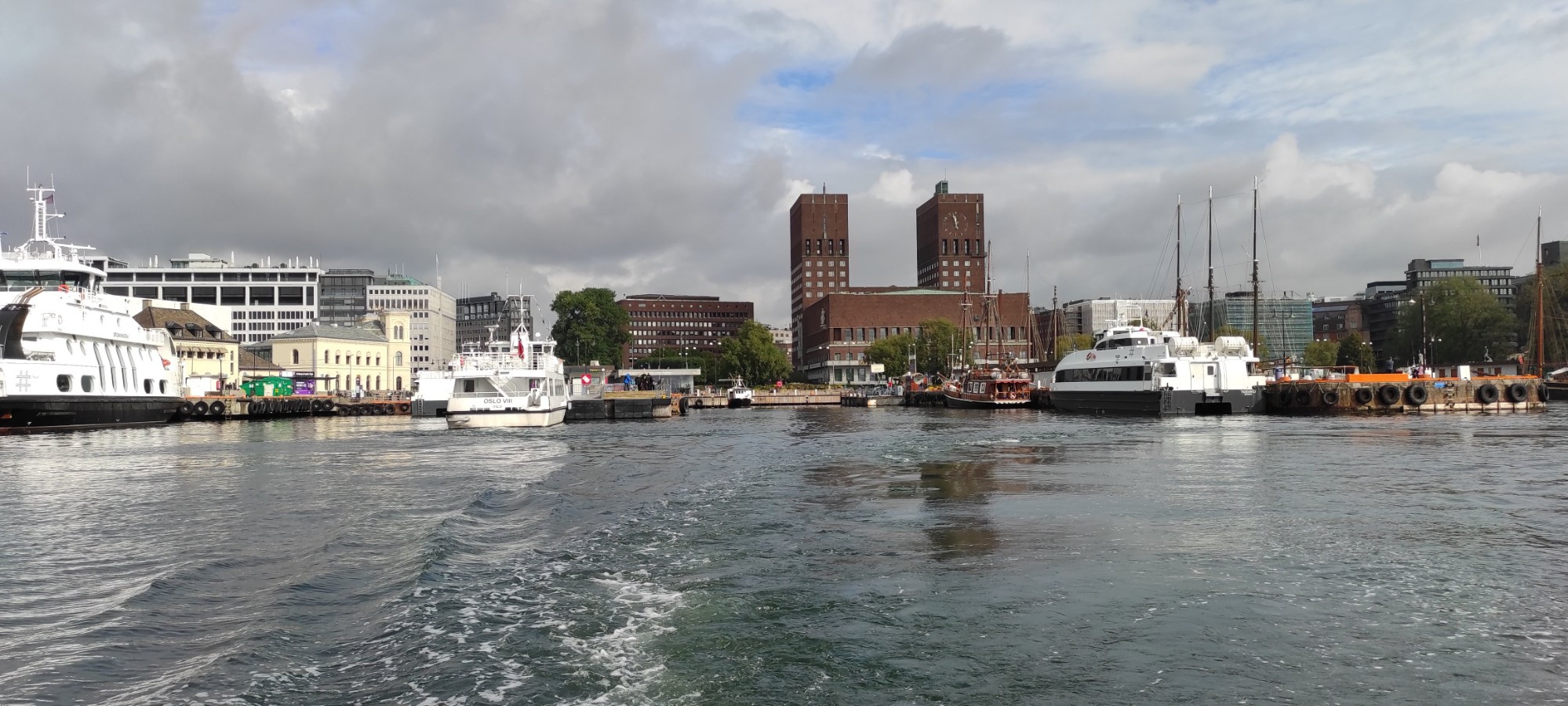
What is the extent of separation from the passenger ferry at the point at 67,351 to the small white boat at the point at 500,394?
19.9m

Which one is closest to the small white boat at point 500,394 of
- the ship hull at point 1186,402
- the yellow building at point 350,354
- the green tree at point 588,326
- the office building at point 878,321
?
the ship hull at point 1186,402

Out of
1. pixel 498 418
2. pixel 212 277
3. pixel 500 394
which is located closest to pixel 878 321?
pixel 212 277

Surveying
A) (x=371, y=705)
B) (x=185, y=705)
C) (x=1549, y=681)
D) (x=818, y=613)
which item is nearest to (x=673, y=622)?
(x=818, y=613)

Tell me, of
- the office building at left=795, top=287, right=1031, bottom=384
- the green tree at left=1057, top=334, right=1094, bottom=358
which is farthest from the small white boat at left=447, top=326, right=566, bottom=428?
the office building at left=795, top=287, right=1031, bottom=384

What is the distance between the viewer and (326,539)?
1675 centimetres

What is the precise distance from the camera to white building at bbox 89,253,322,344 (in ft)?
544

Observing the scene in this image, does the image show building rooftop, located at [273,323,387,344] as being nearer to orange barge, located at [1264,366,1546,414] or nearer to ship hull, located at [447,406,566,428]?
ship hull, located at [447,406,566,428]

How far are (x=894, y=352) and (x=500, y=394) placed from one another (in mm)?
110743

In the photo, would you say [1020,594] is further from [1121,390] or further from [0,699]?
[1121,390]

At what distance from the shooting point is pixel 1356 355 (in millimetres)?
162000

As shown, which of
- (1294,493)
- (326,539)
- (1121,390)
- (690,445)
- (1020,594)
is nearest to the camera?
(1020,594)

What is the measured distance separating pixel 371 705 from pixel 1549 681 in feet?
32.3

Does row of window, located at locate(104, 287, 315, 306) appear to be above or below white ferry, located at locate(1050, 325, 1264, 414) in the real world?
above

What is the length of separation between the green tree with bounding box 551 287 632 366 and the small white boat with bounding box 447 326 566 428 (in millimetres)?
84186
